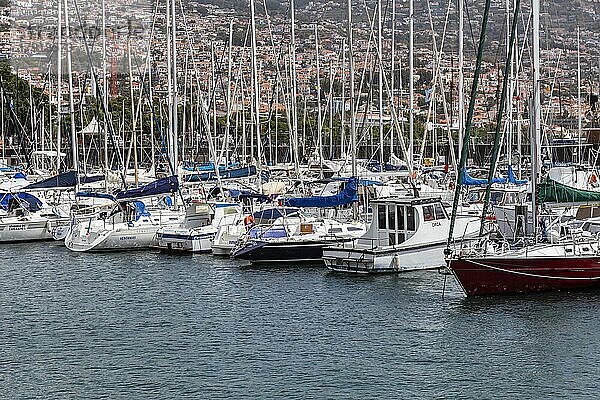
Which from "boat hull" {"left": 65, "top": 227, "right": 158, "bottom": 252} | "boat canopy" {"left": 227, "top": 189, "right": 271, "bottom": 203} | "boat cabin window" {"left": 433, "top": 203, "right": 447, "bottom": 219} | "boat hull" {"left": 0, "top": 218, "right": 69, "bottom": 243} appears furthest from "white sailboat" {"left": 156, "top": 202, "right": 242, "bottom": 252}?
"boat cabin window" {"left": 433, "top": 203, "right": 447, "bottom": 219}

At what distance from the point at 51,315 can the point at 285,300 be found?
7.25 metres

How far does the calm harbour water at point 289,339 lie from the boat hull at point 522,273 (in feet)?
1.26

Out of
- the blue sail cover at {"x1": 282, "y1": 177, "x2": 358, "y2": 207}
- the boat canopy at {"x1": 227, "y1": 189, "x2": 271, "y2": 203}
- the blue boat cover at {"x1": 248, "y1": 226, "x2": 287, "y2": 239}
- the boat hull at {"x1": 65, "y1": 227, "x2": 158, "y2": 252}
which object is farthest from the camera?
the boat canopy at {"x1": 227, "y1": 189, "x2": 271, "y2": 203}

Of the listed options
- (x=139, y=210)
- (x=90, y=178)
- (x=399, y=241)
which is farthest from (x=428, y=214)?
(x=90, y=178)

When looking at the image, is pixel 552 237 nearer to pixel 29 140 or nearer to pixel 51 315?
pixel 51 315

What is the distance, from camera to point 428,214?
133 feet

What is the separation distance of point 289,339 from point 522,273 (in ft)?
25.1

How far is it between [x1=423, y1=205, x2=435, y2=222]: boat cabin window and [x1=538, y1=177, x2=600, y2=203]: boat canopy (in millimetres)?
4802

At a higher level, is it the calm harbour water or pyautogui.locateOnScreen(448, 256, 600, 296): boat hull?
pyautogui.locateOnScreen(448, 256, 600, 296): boat hull

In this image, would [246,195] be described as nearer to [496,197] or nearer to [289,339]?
[496,197]

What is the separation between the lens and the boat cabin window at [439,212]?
41025 millimetres

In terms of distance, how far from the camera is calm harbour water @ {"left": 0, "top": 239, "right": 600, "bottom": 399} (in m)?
26.3

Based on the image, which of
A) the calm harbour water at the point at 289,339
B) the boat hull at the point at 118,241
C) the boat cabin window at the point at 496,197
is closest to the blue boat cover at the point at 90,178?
the boat hull at the point at 118,241

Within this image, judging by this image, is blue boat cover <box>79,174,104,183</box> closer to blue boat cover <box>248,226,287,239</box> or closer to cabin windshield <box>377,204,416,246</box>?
blue boat cover <box>248,226,287,239</box>
